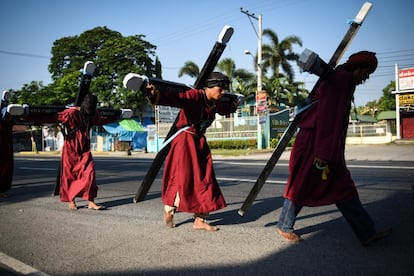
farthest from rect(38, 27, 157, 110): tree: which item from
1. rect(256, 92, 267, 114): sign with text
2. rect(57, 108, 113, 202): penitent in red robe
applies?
rect(57, 108, 113, 202): penitent in red robe

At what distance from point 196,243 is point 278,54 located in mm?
28565

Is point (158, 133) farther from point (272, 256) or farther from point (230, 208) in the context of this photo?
point (272, 256)

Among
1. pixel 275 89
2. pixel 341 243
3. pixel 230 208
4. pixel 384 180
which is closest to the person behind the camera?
pixel 341 243

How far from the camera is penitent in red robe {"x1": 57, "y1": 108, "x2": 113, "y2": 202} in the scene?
568 cm

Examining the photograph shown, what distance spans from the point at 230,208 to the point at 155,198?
1765 mm

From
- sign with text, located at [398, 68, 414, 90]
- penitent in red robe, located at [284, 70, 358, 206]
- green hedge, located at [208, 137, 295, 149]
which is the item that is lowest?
green hedge, located at [208, 137, 295, 149]

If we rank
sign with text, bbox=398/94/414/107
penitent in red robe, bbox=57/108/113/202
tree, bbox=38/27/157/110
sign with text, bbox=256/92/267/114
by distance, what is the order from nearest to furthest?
penitent in red robe, bbox=57/108/113/202, sign with text, bbox=256/92/267/114, sign with text, bbox=398/94/414/107, tree, bbox=38/27/157/110

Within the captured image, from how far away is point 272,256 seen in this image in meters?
3.03

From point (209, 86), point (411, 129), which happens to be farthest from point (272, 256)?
point (411, 129)

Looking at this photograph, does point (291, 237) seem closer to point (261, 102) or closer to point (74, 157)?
point (74, 157)

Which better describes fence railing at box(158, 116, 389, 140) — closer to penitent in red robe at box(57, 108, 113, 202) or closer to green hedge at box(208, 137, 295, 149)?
green hedge at box(208, 137, 295, 149)

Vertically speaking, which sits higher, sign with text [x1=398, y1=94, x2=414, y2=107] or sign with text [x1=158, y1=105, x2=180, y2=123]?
sign with text [x1=398, y1=94, x2=414, y2=107]

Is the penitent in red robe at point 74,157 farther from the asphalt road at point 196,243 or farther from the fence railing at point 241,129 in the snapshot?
the fence railing at point 241,129

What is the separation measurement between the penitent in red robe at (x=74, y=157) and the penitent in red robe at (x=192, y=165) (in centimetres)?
217
